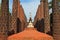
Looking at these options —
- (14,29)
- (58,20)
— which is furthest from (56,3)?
(14,29)

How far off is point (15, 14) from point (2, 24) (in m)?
9.16

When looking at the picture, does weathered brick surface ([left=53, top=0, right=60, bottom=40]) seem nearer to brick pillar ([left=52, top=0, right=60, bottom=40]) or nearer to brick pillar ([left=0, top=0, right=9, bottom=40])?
brick pillar ([left=52, top=0, right=60, bottom=40])

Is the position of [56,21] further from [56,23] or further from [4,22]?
[4,22]

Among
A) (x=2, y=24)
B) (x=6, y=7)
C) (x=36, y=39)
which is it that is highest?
(x=6, y=7)

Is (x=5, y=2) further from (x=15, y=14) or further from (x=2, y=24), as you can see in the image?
(x=15, y=14)

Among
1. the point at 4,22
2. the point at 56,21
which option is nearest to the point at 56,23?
the point at 56,21

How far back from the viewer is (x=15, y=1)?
3141 cm

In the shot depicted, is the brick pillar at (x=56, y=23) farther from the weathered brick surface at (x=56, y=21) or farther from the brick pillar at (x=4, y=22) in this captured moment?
the brick pillar at (x=4, y=22)

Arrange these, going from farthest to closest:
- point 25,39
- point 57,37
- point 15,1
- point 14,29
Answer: point 15,1
point 14,29
point 25,39
point 57,37

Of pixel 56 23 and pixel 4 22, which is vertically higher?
pixel 4 22

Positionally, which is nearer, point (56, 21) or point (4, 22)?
point (56, 21)

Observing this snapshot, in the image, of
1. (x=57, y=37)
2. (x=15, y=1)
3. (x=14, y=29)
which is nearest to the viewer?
(x=57, y=37)

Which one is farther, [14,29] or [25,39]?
[14,29]

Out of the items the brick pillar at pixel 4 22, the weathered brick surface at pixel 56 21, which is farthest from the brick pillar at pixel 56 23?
the brick pillar at pixel 4 22
